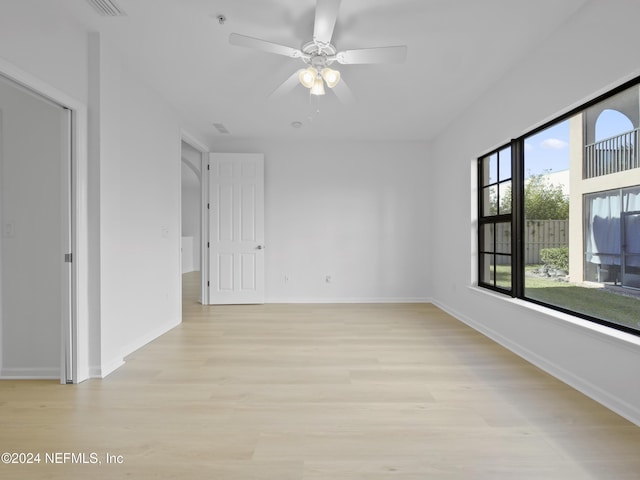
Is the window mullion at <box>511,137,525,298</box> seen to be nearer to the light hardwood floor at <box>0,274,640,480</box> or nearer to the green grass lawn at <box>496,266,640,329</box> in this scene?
the green grass lawn at <box>496,266,640,329</box>

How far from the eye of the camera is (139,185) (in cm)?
316

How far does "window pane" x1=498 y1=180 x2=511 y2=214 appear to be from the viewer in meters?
3.37

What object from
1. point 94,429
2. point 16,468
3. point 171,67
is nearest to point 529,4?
point 171,67

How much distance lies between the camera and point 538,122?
2.69 meters

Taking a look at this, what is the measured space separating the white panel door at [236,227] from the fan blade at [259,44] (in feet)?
9.42

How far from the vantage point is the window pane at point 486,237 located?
147 inches

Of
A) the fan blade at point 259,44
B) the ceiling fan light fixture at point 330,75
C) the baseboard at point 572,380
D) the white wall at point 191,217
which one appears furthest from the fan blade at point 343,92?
the white wall at point 191,217

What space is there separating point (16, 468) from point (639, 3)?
4.04 metres

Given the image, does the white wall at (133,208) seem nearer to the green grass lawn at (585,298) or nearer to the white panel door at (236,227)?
the white panel door at (236,227)

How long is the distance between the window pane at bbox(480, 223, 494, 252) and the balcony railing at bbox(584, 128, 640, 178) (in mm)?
1168

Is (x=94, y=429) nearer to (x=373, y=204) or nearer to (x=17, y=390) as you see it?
(x=17, y=390)

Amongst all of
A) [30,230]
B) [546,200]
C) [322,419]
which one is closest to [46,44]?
[30,230]

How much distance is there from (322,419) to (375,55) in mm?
2490

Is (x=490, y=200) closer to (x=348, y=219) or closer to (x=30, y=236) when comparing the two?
(x=348, y=219)
